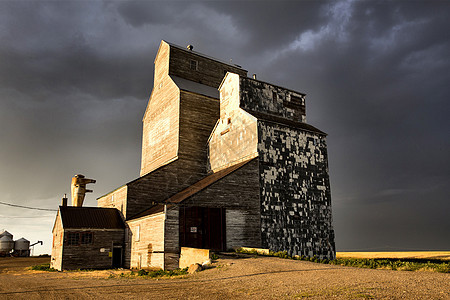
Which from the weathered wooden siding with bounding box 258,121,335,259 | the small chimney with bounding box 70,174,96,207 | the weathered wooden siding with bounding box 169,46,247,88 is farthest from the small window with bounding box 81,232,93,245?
the weathered wooden siding with bounding box 169,46,247,88

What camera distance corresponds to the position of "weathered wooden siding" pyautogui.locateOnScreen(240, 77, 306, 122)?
107ft

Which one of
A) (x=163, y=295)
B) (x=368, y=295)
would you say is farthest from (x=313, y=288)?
(x=163, y=295)

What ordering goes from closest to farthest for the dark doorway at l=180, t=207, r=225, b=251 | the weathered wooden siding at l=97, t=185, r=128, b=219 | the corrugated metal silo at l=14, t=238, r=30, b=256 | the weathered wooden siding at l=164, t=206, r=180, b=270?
1. the weathered wooden siding at l=164, t=206, r=180, b=270
2. the dark doorway at l=180, t=207, r=225, b=251
3. the weathered wooden siding at l=97, t=185, r=128, b=219
4. the corrugated metal silo at l=14, t=238, r=30, b=256

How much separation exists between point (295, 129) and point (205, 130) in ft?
33.1

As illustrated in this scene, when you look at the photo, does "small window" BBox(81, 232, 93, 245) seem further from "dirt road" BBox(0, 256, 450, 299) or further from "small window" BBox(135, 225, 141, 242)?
"dirt road" BBox(0, 256, 450, 299)

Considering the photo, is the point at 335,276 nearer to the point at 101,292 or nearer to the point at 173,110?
the point at 101,292

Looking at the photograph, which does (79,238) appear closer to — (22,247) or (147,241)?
(147,241)

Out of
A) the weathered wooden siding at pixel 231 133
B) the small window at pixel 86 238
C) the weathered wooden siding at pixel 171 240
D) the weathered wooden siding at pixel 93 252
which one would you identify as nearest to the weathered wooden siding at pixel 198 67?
the weathered wooden siding at pixel 231 133

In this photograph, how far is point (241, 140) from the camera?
30781mm

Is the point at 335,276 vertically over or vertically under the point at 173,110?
under

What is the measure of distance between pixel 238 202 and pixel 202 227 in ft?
11.7

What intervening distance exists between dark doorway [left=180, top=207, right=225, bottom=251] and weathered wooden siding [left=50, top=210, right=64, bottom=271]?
11.3 meters

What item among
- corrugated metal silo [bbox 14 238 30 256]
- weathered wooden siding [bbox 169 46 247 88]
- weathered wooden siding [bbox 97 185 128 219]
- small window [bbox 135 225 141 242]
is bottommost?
corrugated metal silo [bbox 14 238 30 256]

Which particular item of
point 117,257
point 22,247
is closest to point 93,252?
point 117,257
